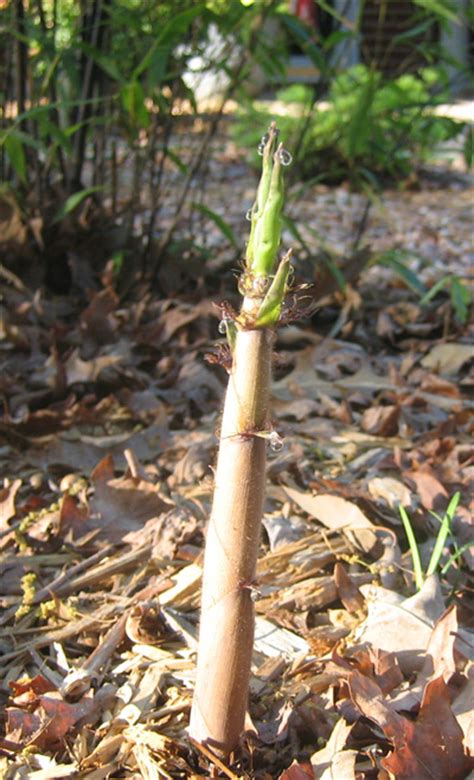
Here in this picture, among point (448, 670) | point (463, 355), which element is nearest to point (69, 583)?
point (448, 670)

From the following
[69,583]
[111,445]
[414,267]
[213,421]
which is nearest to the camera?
[69,583]

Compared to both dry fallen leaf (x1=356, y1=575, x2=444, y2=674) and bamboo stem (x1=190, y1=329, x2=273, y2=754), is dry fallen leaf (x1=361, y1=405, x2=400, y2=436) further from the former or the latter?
bamboo stem (x1=190, y1=329, x2=273, y2=754)

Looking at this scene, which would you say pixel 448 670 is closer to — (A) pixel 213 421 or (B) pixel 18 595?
(B) pixel 18 595

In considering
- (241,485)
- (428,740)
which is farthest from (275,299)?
(428,740)

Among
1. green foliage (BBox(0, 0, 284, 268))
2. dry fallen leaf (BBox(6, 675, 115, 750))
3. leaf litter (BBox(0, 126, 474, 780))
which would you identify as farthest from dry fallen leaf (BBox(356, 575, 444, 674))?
green foliage (BBox(0, 0, 284, 268))

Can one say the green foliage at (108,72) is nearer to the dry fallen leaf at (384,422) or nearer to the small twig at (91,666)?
the dry fallen leaf at (384,422)
